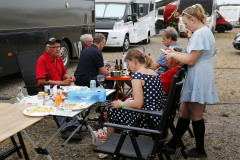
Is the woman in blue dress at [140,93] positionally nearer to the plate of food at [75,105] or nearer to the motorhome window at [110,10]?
the plate of food at [75,105]

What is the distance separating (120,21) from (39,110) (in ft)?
33.6

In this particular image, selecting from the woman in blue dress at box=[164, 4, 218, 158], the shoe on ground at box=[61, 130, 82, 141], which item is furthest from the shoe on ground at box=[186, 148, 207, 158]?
the shoe on ground at box=[61, 130, 82, 141]

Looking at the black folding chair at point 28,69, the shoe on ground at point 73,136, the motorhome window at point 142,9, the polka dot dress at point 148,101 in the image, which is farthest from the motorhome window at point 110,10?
the polka dot dress at point 148,101

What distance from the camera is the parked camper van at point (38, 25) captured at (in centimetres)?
608

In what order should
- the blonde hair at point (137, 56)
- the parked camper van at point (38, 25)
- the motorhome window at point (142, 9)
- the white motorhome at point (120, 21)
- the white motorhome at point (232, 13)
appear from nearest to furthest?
the blonde hair at point (137, 56) < the parked camper van at point (38, 25) < the white motorhome at point (120, 21) < the motorhome window at point (142, 9) < the white motorhome at point (232, 13)

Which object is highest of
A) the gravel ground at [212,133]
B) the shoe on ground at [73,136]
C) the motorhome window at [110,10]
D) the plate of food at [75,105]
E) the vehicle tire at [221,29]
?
the motorhome window at [110,10]

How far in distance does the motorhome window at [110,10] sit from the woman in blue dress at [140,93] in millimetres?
9845

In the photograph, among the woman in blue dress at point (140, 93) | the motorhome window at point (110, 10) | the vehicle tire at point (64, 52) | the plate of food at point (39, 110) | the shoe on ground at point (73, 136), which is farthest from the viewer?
the motorhome window at point (110, 10)

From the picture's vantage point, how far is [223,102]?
19.5ft

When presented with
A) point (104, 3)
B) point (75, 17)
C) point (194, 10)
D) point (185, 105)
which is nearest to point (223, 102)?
point (185, 105)

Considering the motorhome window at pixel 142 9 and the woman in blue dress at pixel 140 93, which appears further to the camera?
the motorhome window at pixel 142 9

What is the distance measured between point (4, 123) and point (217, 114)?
157 inches

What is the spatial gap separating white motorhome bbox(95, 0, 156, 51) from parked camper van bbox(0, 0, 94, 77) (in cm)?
255

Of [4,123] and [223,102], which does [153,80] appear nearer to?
[4,123]
